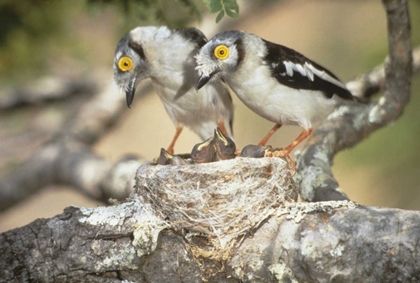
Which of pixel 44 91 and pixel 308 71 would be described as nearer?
pixel 308 71

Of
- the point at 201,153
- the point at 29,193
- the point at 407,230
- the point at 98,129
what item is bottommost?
the point at 407,230

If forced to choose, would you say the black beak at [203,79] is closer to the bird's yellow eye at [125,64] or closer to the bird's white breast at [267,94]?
the bird's white breast at [267,94]

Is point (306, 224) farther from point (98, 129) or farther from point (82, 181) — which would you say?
point (98, 129)

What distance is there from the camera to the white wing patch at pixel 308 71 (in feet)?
14.2

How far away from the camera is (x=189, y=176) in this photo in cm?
335

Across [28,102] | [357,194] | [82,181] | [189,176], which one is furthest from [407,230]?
[357,194]

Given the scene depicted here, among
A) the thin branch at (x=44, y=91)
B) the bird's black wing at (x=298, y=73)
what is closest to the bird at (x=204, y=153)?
the bird's black wing at (x=298, y=73)

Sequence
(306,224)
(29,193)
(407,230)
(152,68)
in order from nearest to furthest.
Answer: (407,230) → (306,224) → (152,68) → (29,193)

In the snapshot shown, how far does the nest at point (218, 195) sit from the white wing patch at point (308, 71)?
98 cm

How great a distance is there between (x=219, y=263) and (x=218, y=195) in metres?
0.47

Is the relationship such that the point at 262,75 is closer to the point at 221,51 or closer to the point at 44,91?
the point at 221,51

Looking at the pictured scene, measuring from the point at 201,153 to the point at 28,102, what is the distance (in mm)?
4339

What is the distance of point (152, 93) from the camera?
346 inches

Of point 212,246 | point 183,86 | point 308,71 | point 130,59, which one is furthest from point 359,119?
point 212,246
